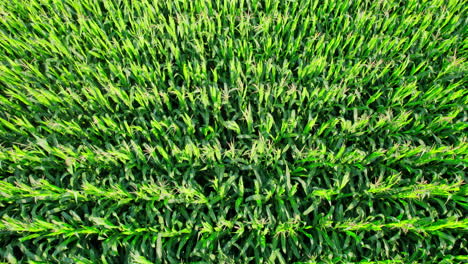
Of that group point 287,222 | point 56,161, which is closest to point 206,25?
point 56,161

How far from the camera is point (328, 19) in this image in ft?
7.27

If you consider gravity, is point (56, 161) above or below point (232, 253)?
above

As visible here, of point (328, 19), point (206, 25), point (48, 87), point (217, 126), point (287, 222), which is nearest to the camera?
point (287, 222)

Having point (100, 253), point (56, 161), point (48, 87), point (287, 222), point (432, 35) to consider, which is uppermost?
point (432, 35)

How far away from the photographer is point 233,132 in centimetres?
183

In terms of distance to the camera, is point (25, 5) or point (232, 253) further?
point (25, 5)

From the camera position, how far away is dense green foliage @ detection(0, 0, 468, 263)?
4.93 ft

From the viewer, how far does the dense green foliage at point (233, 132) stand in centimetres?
150

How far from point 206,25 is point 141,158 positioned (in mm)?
1014

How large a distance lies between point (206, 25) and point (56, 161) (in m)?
1.25

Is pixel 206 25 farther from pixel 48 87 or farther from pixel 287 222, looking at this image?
pixel 287 222

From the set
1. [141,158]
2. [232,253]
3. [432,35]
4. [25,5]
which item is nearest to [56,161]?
[141,158]

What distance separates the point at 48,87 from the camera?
1.92 meters

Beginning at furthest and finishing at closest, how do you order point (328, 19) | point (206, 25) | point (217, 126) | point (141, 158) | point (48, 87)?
point (328, 19) < point (206, 25) < point (48, 87) < point (217, 126) < point (141, 158)
